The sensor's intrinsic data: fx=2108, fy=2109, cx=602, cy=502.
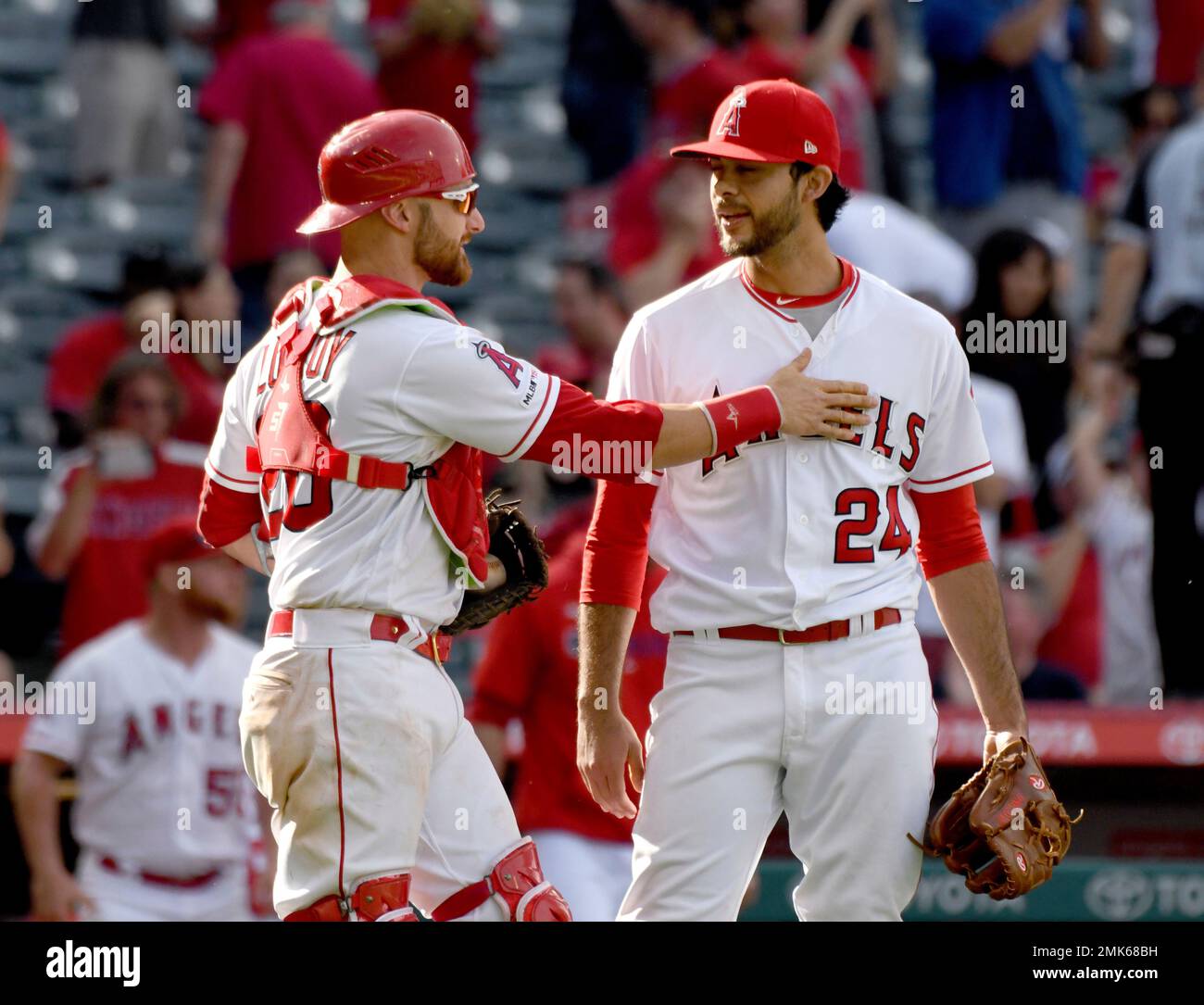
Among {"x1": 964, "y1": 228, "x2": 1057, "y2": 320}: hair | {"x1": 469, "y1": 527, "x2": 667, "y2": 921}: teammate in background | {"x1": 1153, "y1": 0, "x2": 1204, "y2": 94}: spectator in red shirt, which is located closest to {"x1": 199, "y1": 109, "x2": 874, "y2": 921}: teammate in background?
{"x1": 469, "y1": 527, "x2": 667, "y2": 921}: teammate in background

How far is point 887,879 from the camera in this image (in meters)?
4.00

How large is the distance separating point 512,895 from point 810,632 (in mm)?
750

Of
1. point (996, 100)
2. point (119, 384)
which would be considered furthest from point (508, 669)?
point (996, 100)

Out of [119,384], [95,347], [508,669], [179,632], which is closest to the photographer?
[508,669]

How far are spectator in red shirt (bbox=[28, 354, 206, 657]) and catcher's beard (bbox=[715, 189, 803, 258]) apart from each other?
3.08 m

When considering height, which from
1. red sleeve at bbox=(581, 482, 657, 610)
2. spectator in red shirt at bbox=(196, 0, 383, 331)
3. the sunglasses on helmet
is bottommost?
red sleeve at bbox=(581, 482, 657, 610)

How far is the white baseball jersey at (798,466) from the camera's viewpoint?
13.2 feet

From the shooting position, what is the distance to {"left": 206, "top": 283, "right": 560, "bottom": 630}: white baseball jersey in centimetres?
382

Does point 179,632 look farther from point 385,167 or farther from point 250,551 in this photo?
point 385,167

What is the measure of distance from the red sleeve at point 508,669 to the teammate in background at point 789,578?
1.53m

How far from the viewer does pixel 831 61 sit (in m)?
8.02

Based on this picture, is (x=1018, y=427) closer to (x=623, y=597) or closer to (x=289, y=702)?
(x=623, y=597)

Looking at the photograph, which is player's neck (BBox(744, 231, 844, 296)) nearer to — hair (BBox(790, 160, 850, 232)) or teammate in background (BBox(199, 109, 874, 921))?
hair (BBox(790, 160, 850, 232))
